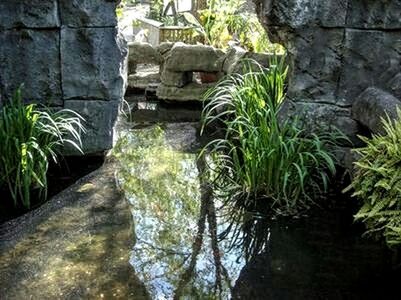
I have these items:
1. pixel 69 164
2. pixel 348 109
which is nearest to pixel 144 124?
pixel 69 164

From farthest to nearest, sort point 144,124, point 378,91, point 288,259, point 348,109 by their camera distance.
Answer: point 144,124, point 348,109, point 378,91, point 288,259

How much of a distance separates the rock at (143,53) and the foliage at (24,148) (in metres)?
Answer: 3.67

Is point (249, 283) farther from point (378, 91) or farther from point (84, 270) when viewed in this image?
point (378, 91)

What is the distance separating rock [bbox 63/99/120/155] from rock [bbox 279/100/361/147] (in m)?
1.61

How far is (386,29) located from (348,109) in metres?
0.78

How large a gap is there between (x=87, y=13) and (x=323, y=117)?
2.33m

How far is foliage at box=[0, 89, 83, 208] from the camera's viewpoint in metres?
3.75

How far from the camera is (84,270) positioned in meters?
2.96

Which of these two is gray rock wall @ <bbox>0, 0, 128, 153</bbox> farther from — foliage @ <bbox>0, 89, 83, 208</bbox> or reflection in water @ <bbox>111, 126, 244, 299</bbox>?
reflection in water @ <bbox>111, 126, 244, 299</bbox>

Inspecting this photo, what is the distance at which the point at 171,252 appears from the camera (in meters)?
3.24

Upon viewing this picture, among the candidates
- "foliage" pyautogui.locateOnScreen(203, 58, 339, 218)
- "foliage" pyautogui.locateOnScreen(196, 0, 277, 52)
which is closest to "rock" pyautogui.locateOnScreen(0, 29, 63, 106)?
"foliage" pyautogui.locateOnScreen(203, 58, 339, 218)

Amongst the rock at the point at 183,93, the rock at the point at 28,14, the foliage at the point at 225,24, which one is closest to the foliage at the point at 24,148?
the rock at the point at 28,14

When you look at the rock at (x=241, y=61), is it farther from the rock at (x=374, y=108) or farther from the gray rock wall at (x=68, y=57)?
the gray rock wall at (x=68, y=57)

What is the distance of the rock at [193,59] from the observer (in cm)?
704
